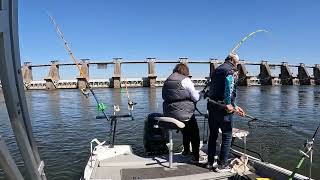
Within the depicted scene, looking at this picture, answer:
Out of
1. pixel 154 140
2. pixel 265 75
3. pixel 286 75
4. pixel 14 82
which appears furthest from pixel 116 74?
pixel 14 82

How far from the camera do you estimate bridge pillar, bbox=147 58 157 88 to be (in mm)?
75750

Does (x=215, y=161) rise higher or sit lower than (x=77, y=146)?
higher

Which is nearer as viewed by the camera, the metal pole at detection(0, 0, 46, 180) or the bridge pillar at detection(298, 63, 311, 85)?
the metal pole at detection(0, 0, 46, 180)

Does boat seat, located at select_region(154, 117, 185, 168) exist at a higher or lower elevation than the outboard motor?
higher

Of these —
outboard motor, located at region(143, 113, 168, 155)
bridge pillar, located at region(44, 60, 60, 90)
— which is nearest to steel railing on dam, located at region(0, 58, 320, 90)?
bridge pillar, located at region(44, 60, 60, 90)

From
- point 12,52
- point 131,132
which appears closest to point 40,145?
point 131,132

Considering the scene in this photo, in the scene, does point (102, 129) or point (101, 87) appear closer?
point (102, 129)

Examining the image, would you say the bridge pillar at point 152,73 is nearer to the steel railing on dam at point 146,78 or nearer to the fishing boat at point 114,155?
the steel railing on dam at point 146,78

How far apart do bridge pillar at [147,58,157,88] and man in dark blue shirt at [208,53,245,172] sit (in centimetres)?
6835

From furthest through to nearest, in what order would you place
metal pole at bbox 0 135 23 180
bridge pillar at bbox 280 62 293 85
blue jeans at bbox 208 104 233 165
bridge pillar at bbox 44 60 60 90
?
bridge pillar at bbox 280 62 293 85 → bridge pillar at bbox 44 60 60 90 → blue jeans at bbox 208 104 233 165 → metal pole at bbox 0 135 23 180

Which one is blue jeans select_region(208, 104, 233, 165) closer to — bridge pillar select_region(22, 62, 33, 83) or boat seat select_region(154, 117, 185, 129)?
boat seat select_region(154, 117, 185, 129)

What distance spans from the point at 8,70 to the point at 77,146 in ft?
35.1

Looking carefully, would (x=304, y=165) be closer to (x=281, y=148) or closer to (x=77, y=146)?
(x=281, y=148)

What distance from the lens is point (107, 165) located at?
7.13m
